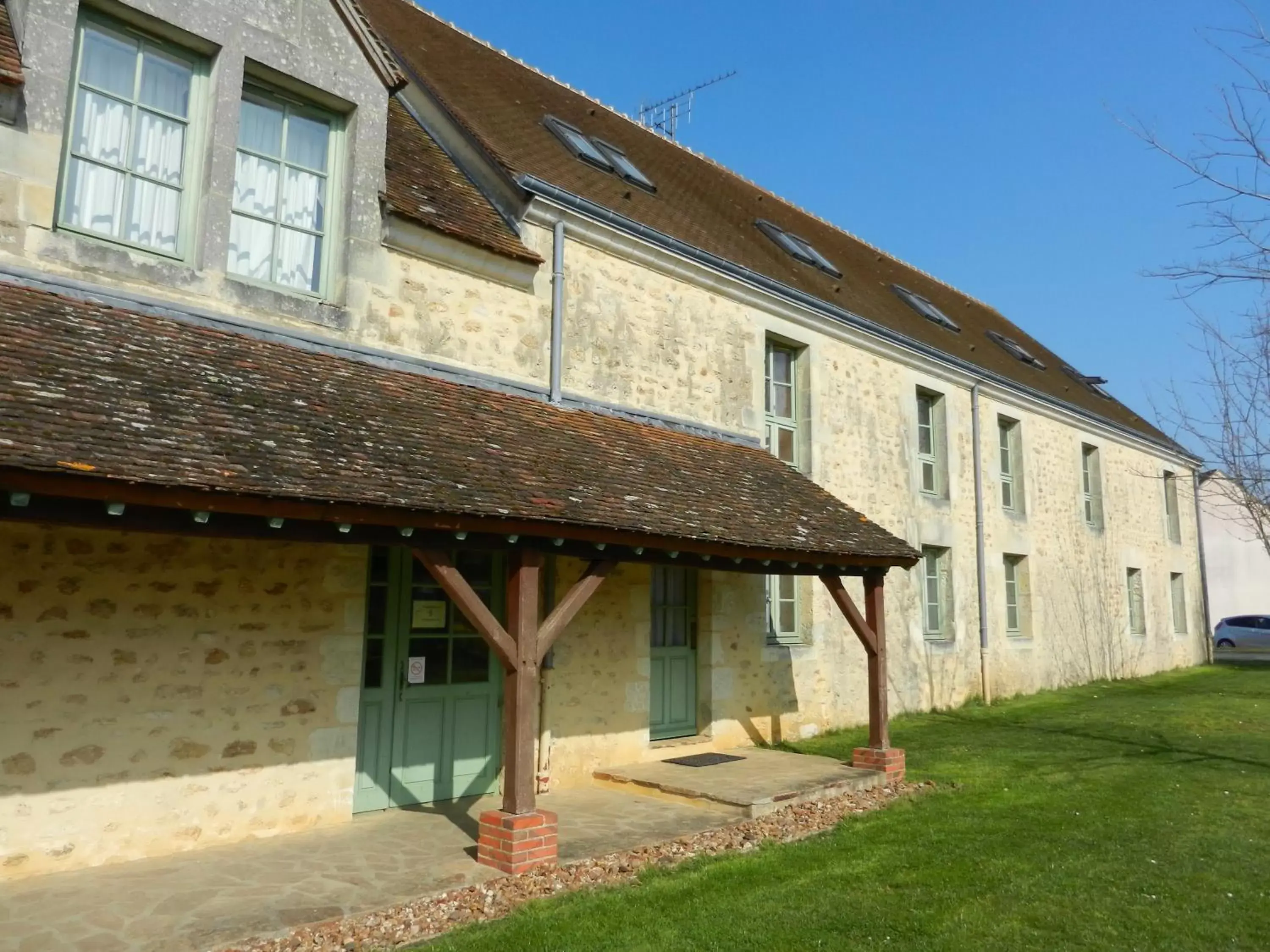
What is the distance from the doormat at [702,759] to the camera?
7.91 meters

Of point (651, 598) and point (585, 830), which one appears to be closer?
point (585, 830)

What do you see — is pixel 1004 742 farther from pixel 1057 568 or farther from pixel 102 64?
pixel 102 64

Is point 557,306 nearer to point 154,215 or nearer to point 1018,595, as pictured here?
point 154,215

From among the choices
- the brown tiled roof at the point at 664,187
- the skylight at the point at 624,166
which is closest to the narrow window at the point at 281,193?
the brown tiled roof at the point at 664,187

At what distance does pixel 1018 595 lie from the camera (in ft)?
46.8

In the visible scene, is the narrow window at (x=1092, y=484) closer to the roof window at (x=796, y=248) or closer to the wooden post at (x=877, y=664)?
the roof window at (x=796, y=248)

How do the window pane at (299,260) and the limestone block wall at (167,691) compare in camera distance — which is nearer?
the limestone block wall at (167,691)

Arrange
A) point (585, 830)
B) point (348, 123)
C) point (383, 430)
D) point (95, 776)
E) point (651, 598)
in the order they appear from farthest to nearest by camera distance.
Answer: point (651, 598) → point (348, 123) → point (585, 830) → point (383, 430) → point (95, 776)

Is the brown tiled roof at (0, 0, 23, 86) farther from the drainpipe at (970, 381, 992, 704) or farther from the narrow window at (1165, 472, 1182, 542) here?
the narrow window at (1165, 472, 1182, 542)

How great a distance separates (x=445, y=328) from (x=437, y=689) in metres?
2.62

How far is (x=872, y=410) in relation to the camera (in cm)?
1132

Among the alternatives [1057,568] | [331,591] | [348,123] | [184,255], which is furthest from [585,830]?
[1057,568]

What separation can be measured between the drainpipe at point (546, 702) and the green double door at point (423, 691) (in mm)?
325

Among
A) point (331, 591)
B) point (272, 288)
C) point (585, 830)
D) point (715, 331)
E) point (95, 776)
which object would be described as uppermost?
point (715, 331)
